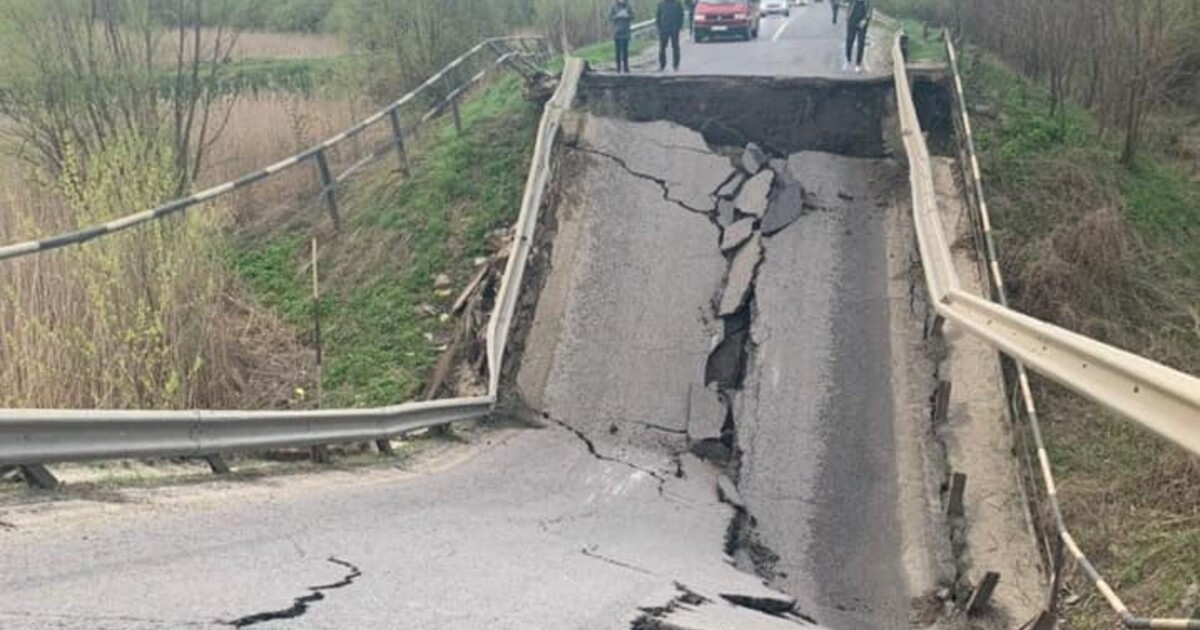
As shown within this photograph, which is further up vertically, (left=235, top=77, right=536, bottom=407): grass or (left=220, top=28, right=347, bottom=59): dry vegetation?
(left=220, top=28, right=347, bottom=59): dry vegetation

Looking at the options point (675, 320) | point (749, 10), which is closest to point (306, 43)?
point (749, 10)

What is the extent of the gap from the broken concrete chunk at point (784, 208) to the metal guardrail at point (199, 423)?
2889mm

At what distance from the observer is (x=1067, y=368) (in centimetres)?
512

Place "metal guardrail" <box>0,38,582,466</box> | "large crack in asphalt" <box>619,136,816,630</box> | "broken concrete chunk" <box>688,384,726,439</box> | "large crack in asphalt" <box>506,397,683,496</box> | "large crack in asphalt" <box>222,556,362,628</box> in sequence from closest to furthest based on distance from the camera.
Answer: "large crack in asphalt" <box>222,556,362,628</box> < "metal guardrail" <box>0,38,582,466</box> < "large crack in asphalt" <box>619,136,816,630</box> < "large crack in asphalt" <box>506,397,683,496</box> < "broken concrete chunk" <box>688,384,726,439</box>

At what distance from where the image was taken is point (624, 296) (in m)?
11.5

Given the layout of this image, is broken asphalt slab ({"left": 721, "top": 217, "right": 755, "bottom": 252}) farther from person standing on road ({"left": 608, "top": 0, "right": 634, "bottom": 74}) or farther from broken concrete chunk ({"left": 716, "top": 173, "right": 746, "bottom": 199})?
person standing on road ({"left": 608, "top": 0, "right": 634, "bottom": 74})

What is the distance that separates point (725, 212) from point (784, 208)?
0.69m

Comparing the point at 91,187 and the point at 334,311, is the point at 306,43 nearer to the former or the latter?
the point at 334,311

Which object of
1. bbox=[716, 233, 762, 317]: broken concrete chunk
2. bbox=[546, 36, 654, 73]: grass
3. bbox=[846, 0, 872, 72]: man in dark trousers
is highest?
bbox=[846, 0, 872, 72]: man in dark trousers

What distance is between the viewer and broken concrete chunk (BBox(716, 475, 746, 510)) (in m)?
8.59

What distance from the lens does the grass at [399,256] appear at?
35.5ft

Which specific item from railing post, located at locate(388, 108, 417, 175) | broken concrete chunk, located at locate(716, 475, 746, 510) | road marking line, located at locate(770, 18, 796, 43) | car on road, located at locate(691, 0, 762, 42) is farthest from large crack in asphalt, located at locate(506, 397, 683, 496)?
road marking line, located at locate(770, 18, 796, 43)

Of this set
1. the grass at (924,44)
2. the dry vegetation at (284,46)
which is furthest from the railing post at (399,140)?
the dry vegetation at (284,46)

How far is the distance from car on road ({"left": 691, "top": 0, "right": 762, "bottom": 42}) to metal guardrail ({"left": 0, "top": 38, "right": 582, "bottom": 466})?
21.0 m
